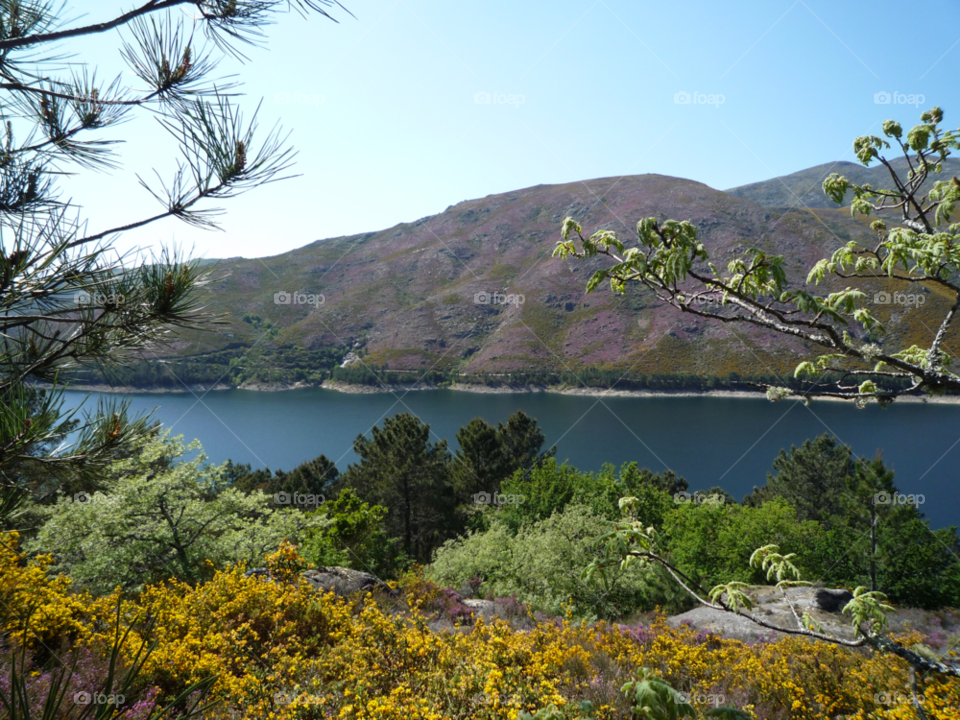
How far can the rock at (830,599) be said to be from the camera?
35.6 feet

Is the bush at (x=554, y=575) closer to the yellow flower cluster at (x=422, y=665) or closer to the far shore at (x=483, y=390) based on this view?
the yellow flower cluster at (x=422, y=665)

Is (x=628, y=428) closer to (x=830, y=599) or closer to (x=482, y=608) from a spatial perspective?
(x=830, y=599)

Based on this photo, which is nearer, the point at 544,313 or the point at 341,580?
the point at 341,580

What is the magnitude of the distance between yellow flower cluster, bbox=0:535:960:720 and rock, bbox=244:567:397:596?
241 cm

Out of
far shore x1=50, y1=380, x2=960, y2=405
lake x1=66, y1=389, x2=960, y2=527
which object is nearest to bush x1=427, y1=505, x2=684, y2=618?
lake x1=66, y1=389, x2=960, y2=527

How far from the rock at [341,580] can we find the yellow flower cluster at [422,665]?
2.41m

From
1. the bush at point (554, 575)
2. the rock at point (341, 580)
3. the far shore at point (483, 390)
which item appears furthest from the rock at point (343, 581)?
the far shore at point (483, 390)

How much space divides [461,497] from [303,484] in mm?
10803

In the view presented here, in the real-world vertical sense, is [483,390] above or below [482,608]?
below

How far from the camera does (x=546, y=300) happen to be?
16200 centimetres

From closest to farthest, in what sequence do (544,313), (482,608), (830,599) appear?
(482,608), (830,599), (544,313)

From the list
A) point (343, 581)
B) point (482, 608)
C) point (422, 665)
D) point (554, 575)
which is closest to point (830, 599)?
point (554, 575)

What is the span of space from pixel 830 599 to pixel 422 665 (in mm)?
10878

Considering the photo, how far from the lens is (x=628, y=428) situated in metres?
84.1
